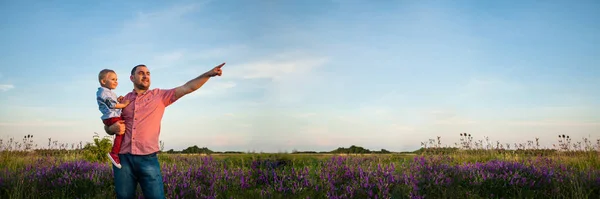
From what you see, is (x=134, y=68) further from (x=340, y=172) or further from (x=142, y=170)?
(x=340, y=172)

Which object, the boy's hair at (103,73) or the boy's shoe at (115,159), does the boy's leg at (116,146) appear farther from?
the boy's hair at (103,73)

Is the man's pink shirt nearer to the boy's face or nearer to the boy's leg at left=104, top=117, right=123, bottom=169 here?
the boy's leg at left=104, top=117, right=123, bottom=169

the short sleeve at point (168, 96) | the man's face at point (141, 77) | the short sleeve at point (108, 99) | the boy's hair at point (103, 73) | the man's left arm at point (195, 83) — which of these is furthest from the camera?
the short sleeve at point (168, 96)

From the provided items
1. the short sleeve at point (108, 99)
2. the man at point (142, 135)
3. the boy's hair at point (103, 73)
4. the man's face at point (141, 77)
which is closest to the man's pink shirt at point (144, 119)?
the man at point (142, 135)

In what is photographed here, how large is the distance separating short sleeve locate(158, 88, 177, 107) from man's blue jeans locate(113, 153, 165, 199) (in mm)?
624

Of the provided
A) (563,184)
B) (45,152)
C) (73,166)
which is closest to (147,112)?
(73,166)

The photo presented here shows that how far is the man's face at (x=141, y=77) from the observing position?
4469 millimetres

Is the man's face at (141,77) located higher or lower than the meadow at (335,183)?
higher

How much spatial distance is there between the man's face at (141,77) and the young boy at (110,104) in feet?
0.75

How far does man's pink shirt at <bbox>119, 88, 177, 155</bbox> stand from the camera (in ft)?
13.9

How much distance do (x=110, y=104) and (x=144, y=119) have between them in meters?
0.36

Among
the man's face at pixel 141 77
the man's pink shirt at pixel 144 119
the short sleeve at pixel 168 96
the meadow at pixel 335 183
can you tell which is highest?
the man's face at pixel 141 77

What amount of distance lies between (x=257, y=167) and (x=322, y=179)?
1770 millimetres

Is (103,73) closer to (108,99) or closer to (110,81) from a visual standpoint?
(110,81)
